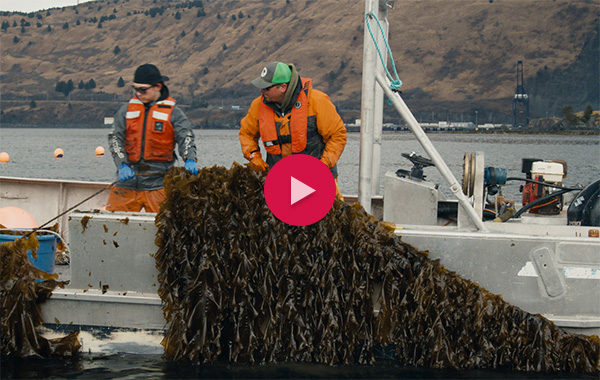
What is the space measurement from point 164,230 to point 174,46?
655 feet

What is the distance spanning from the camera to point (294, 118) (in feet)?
18.2

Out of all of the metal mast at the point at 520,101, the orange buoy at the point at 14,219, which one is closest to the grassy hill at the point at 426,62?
the metal mast at the point at 520,101

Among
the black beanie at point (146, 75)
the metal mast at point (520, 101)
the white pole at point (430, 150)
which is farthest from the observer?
the metal mast at point (520, 101)

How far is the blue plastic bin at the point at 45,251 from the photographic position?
17.9ft

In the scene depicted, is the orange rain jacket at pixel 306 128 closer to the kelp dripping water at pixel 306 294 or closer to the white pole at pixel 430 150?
the white pole at pixel 430 150

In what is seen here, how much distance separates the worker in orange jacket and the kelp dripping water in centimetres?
75

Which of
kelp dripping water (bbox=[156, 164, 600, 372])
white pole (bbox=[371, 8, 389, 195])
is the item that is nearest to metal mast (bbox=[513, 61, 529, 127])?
white pole (bbox=[371, 8, 389, 195])

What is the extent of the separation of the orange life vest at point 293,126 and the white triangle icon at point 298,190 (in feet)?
2.76

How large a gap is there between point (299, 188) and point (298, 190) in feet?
0.05

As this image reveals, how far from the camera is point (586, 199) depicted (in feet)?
19.2

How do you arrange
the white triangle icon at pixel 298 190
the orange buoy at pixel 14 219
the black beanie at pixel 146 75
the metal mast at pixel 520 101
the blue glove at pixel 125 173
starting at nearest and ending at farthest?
the white triangle icon at pixel 298 190, the blue glove at pixel 125 173, the black beanie at pixel 146 75, the orange buoy at pixel 14 219, the metal mast at pixel 520 101

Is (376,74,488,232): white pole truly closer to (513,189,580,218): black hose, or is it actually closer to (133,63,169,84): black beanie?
(513,189,580,218): black hose

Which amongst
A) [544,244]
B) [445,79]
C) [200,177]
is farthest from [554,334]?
[445,79]

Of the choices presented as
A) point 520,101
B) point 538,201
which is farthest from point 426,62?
point 538,201
